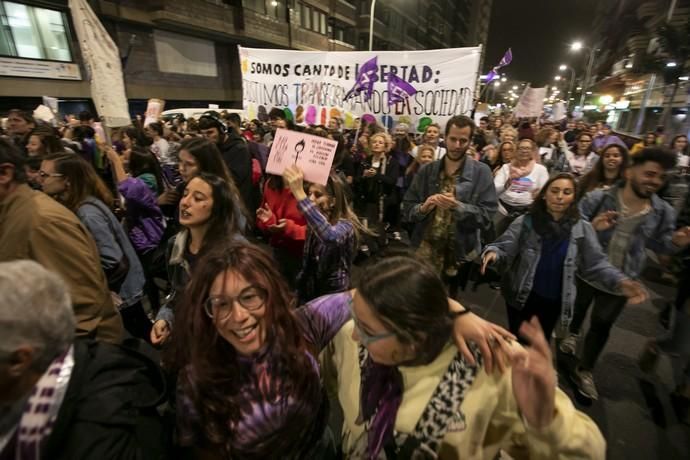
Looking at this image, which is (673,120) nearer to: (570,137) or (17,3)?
(570,137)

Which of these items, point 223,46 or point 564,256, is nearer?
point 564,256

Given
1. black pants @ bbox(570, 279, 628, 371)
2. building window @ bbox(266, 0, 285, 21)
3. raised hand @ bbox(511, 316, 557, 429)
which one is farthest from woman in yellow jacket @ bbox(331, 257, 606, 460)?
building window @ bbox(266, 0, 285, 21)

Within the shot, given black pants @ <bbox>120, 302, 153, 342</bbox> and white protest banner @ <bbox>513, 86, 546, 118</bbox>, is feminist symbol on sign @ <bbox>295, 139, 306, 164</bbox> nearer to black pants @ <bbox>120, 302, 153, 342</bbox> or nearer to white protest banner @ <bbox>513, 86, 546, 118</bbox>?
black pants @ <bbox>120, 302, 153, 342</bbox>

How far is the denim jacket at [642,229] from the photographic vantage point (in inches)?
110

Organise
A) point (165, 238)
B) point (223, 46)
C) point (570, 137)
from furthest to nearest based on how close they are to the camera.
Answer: point (223, 46)
point (570, 137)
point (165, 238)

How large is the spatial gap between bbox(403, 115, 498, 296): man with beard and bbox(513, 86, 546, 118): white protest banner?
30.8 ft

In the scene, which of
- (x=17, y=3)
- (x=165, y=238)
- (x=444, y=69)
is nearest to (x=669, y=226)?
(x=444, y=69)

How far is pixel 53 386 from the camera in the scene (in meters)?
0.97

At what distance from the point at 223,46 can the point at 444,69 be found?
80.2ft

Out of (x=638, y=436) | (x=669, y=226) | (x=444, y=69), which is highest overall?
(x=444, y=69)

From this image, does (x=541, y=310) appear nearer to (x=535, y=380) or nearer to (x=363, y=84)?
(x=535, y=380)

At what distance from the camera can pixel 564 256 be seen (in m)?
2.56

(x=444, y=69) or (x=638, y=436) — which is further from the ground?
(x=444, y=69)

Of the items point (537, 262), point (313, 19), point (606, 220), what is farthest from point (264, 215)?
point (313, 19)
